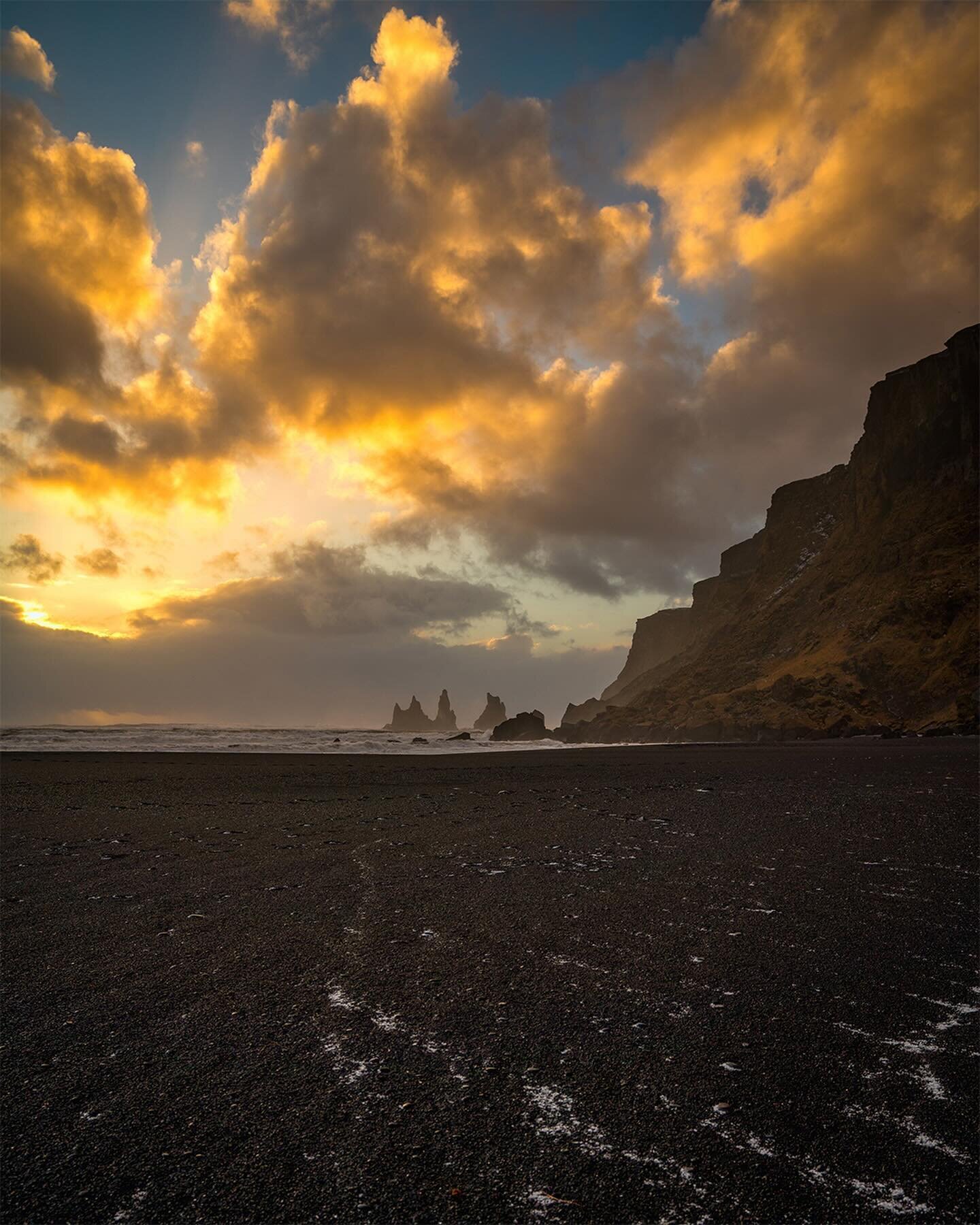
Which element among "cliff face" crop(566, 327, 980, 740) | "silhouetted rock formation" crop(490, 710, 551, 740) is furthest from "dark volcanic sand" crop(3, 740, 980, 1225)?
"silhouetted rock formation" crop(490, 710, 551, 740)

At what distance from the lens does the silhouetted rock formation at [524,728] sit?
9988 cm

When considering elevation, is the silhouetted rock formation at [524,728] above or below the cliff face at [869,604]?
below

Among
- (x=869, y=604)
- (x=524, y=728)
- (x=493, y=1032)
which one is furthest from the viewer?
(x=524, y=728)

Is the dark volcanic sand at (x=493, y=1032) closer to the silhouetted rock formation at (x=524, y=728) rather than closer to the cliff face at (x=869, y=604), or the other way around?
the cliff face at (x=869, y=604)

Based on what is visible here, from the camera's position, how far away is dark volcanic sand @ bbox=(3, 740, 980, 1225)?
272cm

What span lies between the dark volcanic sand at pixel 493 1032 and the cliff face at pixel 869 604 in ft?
135

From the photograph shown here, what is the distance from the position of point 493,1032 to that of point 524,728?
322 feet

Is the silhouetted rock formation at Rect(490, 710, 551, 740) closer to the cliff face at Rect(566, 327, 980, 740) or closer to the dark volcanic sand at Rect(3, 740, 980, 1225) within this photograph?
the cliff face at Rect(566, 327, 980, 740)

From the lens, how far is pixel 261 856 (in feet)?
31.6

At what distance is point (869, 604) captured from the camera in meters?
59.2

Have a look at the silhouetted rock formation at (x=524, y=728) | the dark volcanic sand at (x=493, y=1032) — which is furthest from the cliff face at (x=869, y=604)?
the dark volcanic sand at (x=493, y=1032)

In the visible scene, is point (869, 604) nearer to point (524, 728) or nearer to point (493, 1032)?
point (524, 728)

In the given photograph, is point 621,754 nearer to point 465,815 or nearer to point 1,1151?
point 465,815

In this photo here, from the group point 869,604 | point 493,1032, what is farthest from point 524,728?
point 493,1032
